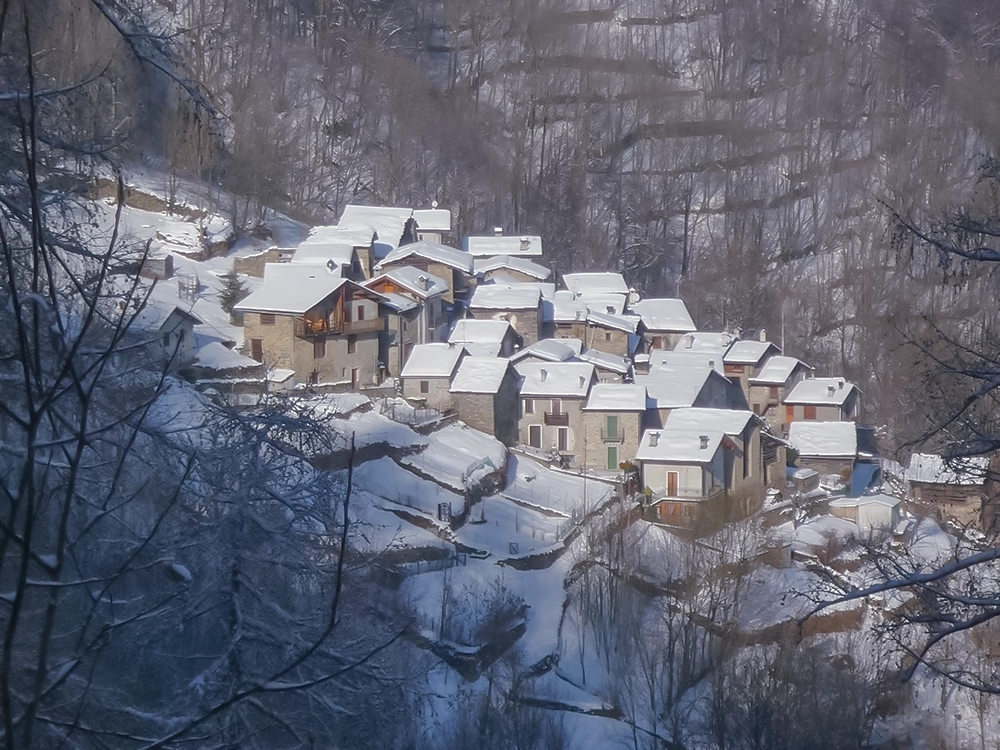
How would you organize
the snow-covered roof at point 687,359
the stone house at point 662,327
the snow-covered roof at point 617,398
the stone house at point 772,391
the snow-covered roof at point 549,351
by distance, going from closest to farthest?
the snow-covered roof at point 617,398 → the snow-covered roof at point 549,351 → the snow-covered roof at point 687,359 → the stone house at point 772,391 → the stone house at point 662,327

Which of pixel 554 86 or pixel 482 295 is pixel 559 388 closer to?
pixel 482 295

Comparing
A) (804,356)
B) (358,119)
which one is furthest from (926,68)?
(358,119)

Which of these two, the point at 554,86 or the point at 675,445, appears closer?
the point at 675,445

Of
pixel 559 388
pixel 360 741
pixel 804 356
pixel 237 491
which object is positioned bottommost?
pixel 804 356

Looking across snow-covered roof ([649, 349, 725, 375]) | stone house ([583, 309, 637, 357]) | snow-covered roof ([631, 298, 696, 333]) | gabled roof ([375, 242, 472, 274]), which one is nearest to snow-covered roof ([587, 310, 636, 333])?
stone house ([583, 309, 637, 357])

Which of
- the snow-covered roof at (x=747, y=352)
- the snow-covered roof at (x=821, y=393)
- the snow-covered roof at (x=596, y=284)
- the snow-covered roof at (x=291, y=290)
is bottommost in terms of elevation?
the snow-covered roof at (x=821, y=393)

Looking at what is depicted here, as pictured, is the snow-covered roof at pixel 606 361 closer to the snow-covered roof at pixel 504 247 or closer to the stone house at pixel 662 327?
the stone house at pixel 662 327

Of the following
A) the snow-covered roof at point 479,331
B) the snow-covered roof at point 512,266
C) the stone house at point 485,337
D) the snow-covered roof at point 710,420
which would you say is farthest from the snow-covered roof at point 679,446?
the snow-covered roof at point 512,266

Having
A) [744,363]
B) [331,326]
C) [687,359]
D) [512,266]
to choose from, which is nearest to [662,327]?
[744,363]
